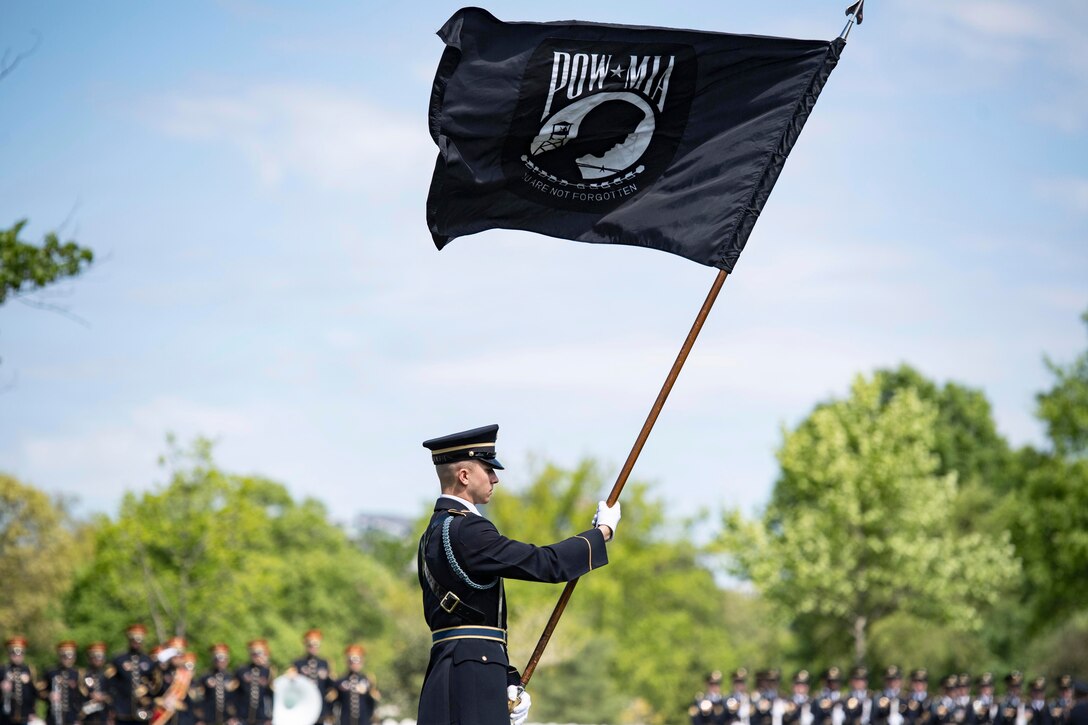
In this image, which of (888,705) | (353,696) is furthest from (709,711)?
(353,696)

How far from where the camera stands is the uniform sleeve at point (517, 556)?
609cm

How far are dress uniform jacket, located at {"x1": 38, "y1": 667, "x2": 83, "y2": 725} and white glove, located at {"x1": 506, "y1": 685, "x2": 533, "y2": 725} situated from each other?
1992 centimetres

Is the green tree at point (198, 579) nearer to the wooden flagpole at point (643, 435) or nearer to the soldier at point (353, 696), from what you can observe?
the soldier at point (353, 696)

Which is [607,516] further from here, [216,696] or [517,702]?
[216,696]

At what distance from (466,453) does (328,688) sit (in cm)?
1940

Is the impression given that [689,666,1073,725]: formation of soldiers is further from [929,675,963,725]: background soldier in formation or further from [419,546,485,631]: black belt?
[419,546,485,631]: black belt

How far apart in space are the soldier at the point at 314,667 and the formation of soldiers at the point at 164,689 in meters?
0.02

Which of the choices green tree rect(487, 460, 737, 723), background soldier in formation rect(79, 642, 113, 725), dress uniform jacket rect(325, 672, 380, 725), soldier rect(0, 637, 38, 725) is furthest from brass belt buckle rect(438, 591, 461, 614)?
green tree rect(487, 460, 737, 723)

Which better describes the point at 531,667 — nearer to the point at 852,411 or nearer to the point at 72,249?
the point at 72,249

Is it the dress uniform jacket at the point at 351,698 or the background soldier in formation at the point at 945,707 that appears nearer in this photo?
the dress uniform jacket at the point at 351,698

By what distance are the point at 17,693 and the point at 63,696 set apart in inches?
51.6

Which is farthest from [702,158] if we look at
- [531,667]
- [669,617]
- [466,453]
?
[669,617]

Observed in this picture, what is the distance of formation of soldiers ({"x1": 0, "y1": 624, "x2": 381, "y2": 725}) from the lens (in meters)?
23.3

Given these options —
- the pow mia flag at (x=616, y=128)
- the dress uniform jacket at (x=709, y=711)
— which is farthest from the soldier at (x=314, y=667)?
the pow mia flag at (x=616, y=128)
